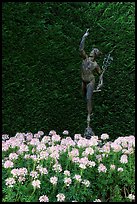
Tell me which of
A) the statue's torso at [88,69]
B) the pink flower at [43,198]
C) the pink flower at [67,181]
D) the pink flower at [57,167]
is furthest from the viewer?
the statue's torso at [88,69]

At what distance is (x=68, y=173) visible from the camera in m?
3.53


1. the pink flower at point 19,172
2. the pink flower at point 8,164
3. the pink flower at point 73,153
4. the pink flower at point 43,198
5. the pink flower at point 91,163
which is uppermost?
the pink flower at point 73,153

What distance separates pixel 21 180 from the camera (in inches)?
136

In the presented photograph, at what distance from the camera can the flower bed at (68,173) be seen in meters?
3.46

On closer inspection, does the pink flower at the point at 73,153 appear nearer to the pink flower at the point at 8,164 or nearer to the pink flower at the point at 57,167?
the pink flower at the point at 57,167

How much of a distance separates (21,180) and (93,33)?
3.61 metres

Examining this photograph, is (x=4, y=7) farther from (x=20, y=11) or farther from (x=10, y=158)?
(x=10, y=158)

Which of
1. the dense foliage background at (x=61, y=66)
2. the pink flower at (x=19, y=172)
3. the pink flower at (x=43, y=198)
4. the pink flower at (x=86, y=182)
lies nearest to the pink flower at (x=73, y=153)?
the pink flower at (x=86, y=182)

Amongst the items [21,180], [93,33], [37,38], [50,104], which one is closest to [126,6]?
[93,33]

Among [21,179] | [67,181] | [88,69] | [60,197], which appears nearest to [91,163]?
[67,181]

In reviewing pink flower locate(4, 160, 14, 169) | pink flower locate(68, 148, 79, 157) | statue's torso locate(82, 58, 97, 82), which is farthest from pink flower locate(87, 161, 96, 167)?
statue's torso locate(82, 58, 97, 82)

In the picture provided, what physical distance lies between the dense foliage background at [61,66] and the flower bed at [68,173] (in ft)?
6.55

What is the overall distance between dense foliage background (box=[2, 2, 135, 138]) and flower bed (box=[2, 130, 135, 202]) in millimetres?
1996

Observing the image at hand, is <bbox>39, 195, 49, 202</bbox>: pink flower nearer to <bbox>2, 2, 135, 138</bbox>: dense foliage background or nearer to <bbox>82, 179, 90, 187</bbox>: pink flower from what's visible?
<bbox>82, 179, 90, 187</bbox>: pink flower
